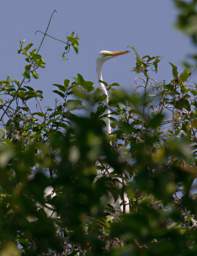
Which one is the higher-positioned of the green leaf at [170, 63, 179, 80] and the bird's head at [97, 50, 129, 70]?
the bird's head at [97, 50, 129, 70]

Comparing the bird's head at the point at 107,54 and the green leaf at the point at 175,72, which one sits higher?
the bird's head at the point at 107,54

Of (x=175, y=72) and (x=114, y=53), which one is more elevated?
(x=114, y=53)

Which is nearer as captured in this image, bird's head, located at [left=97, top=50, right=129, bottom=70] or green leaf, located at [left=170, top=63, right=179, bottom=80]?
green leaf, located at [left=170, top=63, right=179, bottom=80]

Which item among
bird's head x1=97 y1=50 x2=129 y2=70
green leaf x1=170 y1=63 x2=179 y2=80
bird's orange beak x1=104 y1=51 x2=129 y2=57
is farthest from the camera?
bird's orange beak x1=104 y1=51 x2=129 y2=57

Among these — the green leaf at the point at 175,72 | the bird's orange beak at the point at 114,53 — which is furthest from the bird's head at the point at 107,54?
the green leaf at the point at 175,72

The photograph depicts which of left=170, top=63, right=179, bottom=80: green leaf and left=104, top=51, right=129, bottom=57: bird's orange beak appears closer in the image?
left=170, top=63, right=179, bottom=80: green leaf

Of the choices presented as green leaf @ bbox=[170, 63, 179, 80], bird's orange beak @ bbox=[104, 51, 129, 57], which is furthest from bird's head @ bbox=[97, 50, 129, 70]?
green leaf @ bbox=[170, 63, 179, 80]

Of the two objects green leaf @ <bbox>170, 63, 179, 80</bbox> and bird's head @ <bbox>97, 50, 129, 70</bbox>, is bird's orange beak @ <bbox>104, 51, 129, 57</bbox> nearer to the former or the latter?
bird's head @ <bbox>97, 50, 129, 70</bbox>

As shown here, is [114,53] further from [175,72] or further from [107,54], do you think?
[175,72]

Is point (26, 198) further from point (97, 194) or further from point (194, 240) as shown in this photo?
point (194, 240)

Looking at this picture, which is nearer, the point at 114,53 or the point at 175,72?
the point at 175,72

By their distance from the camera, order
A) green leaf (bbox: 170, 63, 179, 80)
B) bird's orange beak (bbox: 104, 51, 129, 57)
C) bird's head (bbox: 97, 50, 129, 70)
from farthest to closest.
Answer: bird's orange beak (bbox: 104, 51, 129, 57) < bird's head (bbox: 97, 50, 129, 70) < green leaf (bbox: 170, 63, 179, 80)

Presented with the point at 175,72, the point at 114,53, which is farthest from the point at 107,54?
the point at 175,72

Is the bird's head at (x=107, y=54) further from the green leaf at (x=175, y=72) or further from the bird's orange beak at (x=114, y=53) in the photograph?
the green leaf at (x=175, y=72)
